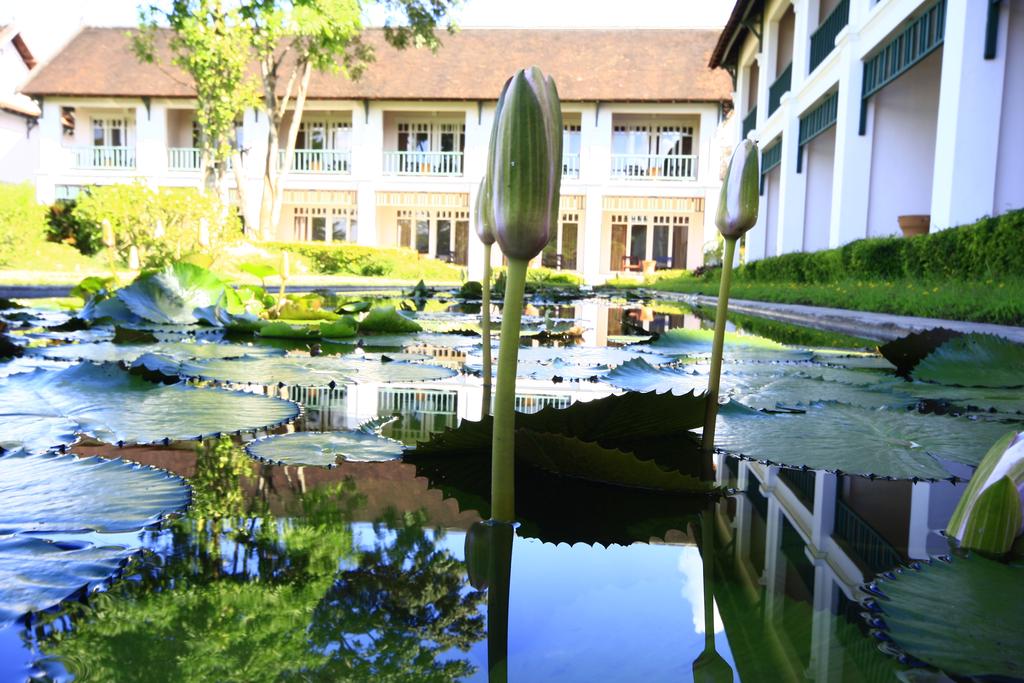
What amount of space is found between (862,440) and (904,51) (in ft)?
27.6

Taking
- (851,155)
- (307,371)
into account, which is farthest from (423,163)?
(307,371)

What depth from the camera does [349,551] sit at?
56 centimetres

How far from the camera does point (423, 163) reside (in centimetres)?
2372

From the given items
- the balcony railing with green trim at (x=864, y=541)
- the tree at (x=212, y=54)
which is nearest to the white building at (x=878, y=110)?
the balcony railing with green trim at (x=864, y=541)

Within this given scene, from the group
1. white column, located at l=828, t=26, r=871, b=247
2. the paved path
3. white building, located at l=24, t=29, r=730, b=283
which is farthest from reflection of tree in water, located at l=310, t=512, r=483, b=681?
white building, located at l=24, t=29, r=730, b=283

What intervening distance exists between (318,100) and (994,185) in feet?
66.7

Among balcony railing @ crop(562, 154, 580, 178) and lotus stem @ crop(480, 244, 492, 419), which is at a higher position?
balcony railing @ crop(562, 154, 580, 178)

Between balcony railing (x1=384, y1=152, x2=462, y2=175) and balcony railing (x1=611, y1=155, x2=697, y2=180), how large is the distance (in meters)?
4.98

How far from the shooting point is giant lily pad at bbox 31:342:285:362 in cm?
189

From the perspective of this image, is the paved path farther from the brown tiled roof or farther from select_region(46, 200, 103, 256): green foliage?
the brown tiled roof

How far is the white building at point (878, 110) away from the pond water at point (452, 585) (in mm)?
6816

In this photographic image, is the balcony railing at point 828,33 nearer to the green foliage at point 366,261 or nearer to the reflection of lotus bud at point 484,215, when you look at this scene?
the green foliage at point 366,261

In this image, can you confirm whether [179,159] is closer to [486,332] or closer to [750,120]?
[750,120]

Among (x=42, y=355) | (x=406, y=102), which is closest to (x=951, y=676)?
(x=42, y=355)
